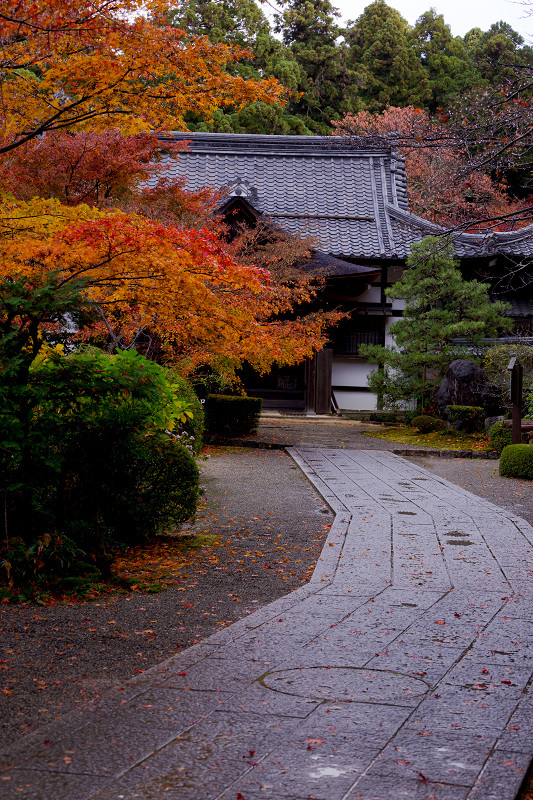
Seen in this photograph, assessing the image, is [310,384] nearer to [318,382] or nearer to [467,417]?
[318,382]

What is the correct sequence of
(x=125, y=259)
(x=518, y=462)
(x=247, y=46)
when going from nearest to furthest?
(x=125, y=259) < (x=518, y=462) < (x=247, y=46)

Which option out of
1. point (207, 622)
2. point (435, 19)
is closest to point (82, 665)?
point (207, 622)

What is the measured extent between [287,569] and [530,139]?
12.1 feet

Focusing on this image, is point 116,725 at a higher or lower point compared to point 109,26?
lower

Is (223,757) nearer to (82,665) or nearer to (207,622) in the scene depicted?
(82,665)

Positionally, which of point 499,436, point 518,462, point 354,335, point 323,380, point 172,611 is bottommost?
point 172,611

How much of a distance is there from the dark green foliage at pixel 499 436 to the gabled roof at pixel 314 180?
8277 millimetres

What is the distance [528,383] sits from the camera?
14.0 m

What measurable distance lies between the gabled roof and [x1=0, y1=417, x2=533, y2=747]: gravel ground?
1303cm

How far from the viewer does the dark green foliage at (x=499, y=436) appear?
43.0 ft

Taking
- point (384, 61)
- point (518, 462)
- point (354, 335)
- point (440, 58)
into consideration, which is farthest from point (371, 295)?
point (440, 58)

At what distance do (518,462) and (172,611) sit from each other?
7727 millimetres

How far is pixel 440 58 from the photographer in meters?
33.3

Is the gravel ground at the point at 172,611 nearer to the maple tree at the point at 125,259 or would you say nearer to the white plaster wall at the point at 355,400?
the maple tree at the point at 125,259
